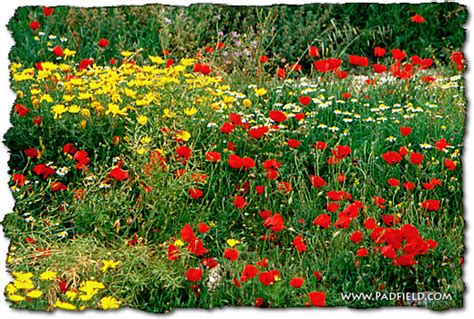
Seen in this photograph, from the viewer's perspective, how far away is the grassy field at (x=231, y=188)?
3.50 m

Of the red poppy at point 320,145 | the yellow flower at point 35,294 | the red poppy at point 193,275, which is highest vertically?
the red poppy at point 320,145

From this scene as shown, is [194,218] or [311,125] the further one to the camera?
[311,125]

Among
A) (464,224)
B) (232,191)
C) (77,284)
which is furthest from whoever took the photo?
(232,191)

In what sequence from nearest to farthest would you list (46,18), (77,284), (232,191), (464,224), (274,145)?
(77,284) → (464,224) → (232,191) → (274,145) → (46,18)

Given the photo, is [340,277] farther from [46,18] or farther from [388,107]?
[46,18]

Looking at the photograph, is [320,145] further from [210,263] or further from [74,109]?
[74,109]

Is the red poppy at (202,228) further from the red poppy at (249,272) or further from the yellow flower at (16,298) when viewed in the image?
the yellow flower at (16,298)

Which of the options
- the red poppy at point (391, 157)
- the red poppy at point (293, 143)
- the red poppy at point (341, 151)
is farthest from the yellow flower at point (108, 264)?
the red poppy at point (391, 157)

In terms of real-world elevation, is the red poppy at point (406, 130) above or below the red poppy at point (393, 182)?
above

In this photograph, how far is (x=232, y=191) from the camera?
4148mm

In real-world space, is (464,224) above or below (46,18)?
below

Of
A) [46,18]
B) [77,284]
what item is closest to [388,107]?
[77,284]

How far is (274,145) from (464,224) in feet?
3.53

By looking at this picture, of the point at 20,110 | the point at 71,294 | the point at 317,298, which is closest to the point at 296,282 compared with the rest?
the point at 317,298
